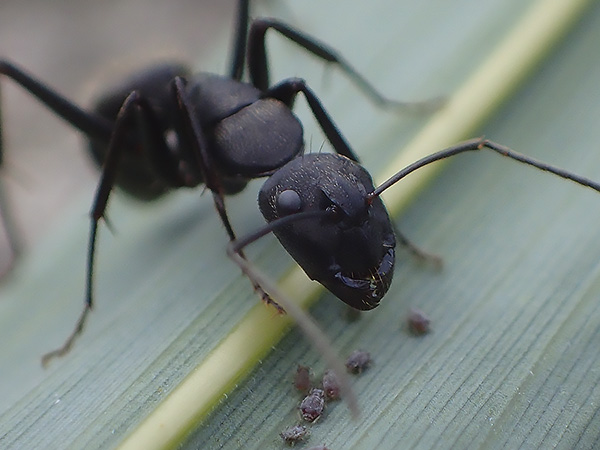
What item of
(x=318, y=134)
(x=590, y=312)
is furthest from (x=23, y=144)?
(x=590, y=312)

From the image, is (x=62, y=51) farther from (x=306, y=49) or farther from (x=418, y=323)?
(x=418, y=323)

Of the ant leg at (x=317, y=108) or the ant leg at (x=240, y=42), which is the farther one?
the ant leg at (x=240, y=42)

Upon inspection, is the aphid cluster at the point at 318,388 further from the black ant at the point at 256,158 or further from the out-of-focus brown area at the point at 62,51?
the out-of-focus brown area at the point at 62,51

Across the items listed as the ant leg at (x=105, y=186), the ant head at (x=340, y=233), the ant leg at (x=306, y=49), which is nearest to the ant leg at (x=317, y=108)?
the ant leg at (x=306, y=49)

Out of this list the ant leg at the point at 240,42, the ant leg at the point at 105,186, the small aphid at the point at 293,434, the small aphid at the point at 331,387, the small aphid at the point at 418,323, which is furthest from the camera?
the ant leg at the point at 240,42

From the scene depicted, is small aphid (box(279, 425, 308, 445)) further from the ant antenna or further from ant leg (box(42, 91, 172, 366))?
ant leg (box(42, 91, 172, 366))

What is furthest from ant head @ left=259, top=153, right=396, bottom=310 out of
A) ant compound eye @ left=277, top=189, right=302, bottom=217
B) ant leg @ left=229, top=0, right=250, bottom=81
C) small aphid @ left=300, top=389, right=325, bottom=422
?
ant leg @ left=229, top=0, right=250, bottom=81

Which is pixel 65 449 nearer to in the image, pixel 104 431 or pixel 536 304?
pixel 104 431
